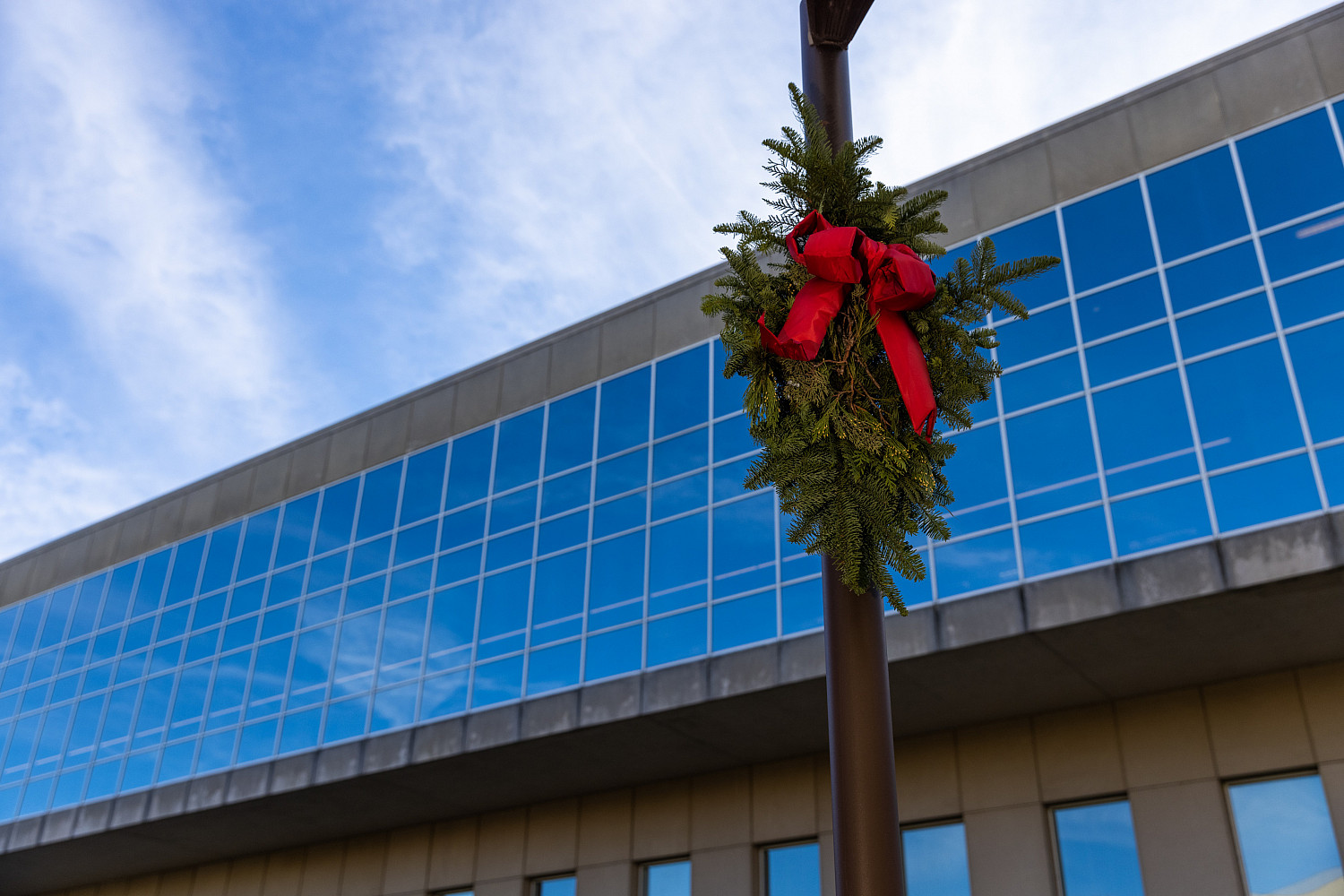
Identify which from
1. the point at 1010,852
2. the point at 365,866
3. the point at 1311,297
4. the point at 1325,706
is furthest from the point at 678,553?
the point at 365,866

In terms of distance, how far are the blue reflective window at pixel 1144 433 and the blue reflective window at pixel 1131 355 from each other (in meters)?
0.19

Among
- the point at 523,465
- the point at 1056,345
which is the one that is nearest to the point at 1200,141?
the point at 1056,345

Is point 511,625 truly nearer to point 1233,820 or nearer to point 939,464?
point 1233,820

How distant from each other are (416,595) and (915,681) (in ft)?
33.4

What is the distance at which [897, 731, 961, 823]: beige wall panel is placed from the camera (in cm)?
1722

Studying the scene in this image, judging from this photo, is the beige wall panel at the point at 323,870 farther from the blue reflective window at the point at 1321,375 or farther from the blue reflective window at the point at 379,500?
the blue reflective window at the point at 1321,375

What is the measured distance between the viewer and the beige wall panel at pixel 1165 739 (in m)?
15.6

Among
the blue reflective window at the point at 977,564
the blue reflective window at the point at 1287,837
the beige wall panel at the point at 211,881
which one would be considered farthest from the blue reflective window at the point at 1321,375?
the beige wall panel at the point at 211,881

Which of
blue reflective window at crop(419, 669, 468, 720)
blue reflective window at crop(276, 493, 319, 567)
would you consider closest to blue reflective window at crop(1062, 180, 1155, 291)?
blue reflective window at crop(419, 669, 468, 720)

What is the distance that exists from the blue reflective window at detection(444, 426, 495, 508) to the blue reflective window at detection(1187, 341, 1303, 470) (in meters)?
12.6

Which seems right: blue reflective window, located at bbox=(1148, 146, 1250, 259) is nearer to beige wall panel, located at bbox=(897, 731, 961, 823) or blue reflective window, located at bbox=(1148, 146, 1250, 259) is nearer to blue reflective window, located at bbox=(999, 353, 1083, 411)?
blue reflective window, located at bbox=(999, 353, 1083, 411)

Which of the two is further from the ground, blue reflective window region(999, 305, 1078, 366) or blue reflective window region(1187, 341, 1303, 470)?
blue reflective window region(999, 305, 1078, 366)

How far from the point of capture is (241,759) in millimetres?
23250

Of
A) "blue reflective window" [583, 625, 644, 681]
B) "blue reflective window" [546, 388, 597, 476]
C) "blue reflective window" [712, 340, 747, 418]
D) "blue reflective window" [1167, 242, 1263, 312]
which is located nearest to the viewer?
"blue reflective window" [1167, 242, 1263, 312]
